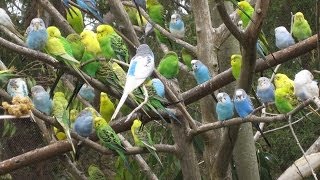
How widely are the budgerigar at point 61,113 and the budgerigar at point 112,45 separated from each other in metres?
0.31

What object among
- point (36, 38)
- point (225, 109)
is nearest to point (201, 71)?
point (225, 109)

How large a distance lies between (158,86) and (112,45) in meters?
0.28

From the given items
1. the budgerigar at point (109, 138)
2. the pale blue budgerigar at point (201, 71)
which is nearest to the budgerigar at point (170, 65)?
the pale blue budgerigar at point (201, 71)

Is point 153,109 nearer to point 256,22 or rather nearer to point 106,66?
point 106,66

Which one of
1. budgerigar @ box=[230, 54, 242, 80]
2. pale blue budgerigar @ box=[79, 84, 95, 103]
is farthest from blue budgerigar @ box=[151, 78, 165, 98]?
pale blue budgerigar @ box=[79, 84, 95, 103]

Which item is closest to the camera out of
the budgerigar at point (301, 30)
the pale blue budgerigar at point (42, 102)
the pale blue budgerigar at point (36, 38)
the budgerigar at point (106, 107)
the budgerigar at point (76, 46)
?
the pale blue budgerigar at point (36, 38)

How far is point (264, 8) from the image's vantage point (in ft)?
5.43

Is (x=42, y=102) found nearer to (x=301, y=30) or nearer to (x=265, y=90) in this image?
(x=265, y=90)

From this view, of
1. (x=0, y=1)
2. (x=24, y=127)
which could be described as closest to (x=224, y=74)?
(x=24, y=127)

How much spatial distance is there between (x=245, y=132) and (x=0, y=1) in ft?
10.7

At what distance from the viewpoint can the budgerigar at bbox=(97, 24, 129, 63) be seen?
7.95 feet

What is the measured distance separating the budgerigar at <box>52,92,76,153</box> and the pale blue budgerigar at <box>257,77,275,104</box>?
79cm

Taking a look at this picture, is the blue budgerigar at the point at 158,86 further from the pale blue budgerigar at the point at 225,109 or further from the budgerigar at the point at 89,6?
the budgerigar at the point at 89,6

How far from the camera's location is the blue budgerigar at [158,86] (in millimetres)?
2318
